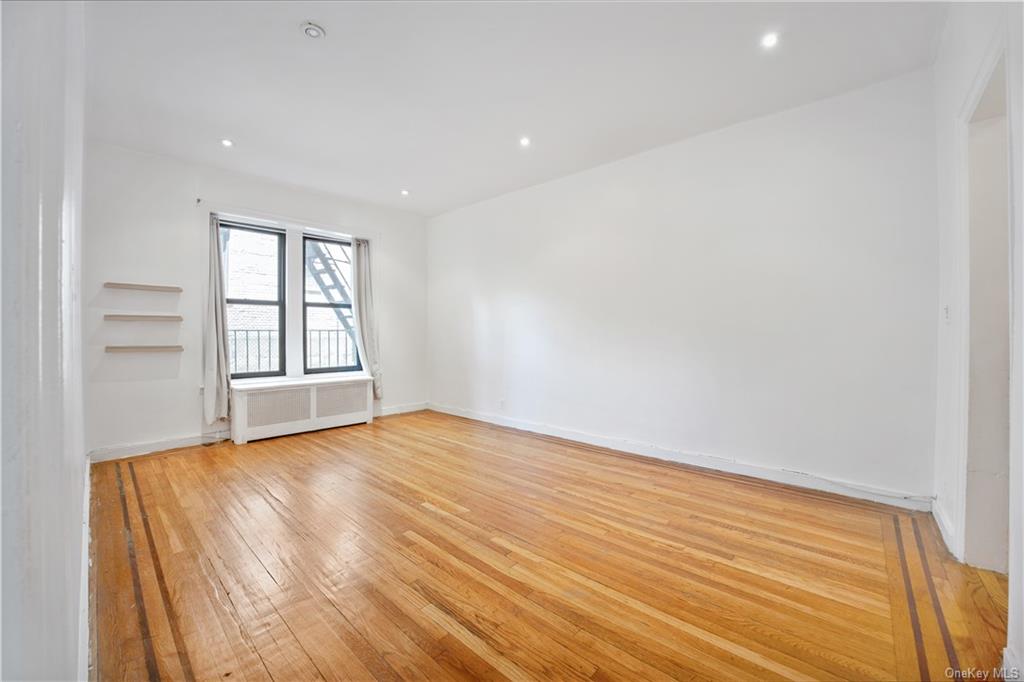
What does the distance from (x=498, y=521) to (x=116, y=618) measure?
1820 mm

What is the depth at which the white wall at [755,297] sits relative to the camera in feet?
9.18

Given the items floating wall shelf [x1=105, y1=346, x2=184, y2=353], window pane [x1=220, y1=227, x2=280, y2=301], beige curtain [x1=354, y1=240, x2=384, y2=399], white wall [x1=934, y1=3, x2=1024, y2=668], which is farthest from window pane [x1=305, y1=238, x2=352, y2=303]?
white wall [x1=934, y1=3, x2=1024, y2=668]

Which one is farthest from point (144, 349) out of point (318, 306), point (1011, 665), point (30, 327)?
point (1011, 665)

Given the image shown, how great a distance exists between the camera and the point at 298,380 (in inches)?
195

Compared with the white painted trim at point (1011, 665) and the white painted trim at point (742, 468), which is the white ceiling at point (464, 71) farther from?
the white painted trim at point (1011, 665)

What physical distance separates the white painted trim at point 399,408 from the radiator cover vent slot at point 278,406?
105 centimetres

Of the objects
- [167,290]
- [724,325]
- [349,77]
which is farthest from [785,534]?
[167,290]

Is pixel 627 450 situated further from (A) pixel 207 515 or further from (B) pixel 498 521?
(A) pixel 207 515

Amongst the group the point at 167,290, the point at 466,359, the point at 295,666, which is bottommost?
the point at 295,666

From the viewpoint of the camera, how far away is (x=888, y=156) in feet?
9.29

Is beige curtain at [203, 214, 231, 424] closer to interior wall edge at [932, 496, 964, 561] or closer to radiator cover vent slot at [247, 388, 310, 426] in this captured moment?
radiator cover vent slot at [247, 388, 310, 426]

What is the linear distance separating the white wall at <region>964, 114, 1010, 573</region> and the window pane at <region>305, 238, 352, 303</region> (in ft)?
19.2

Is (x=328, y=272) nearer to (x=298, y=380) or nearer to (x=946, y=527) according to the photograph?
(x=298, y=380)

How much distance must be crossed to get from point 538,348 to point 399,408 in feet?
8.02
